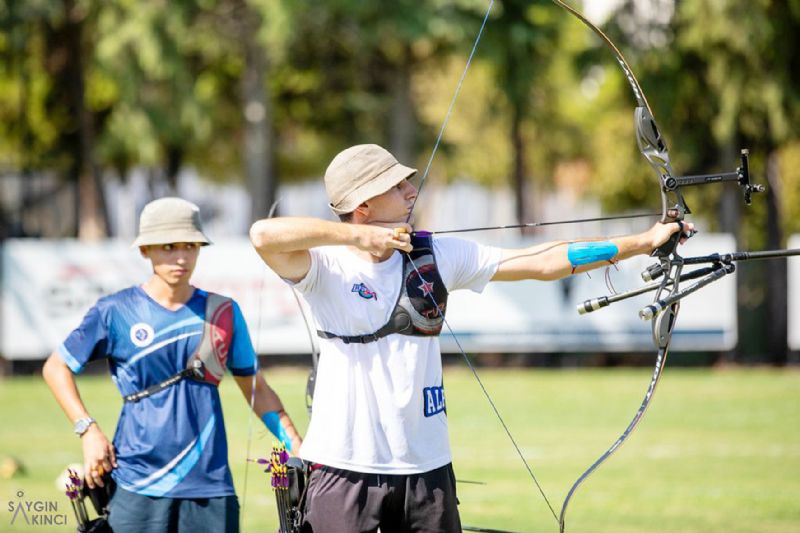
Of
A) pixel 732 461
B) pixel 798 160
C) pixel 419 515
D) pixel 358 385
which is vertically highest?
Result: pixel 798 160

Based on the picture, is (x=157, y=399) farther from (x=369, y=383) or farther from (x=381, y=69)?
(x=381, y=69)

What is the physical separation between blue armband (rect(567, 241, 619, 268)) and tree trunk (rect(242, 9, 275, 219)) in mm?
20480

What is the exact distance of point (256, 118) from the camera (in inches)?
982

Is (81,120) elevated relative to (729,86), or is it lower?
lower

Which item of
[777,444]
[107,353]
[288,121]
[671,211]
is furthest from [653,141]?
[288,121]

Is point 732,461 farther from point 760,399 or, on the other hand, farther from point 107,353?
point 107,353

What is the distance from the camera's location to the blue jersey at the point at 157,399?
16.6ft

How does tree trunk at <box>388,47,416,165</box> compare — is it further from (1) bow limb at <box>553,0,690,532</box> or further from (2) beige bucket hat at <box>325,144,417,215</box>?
(2) beige bucket hat at <box>325,144,417,215</box>

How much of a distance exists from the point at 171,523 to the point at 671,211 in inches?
92.1

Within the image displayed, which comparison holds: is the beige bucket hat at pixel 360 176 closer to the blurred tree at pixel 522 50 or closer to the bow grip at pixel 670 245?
the bow grip at pixel 670 245

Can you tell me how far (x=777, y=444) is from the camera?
41.7ft

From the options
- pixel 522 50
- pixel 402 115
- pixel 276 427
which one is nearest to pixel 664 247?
pixel 276 427

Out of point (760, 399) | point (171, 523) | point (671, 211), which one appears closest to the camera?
point (671, 211)

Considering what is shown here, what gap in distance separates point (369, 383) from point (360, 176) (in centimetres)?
72
